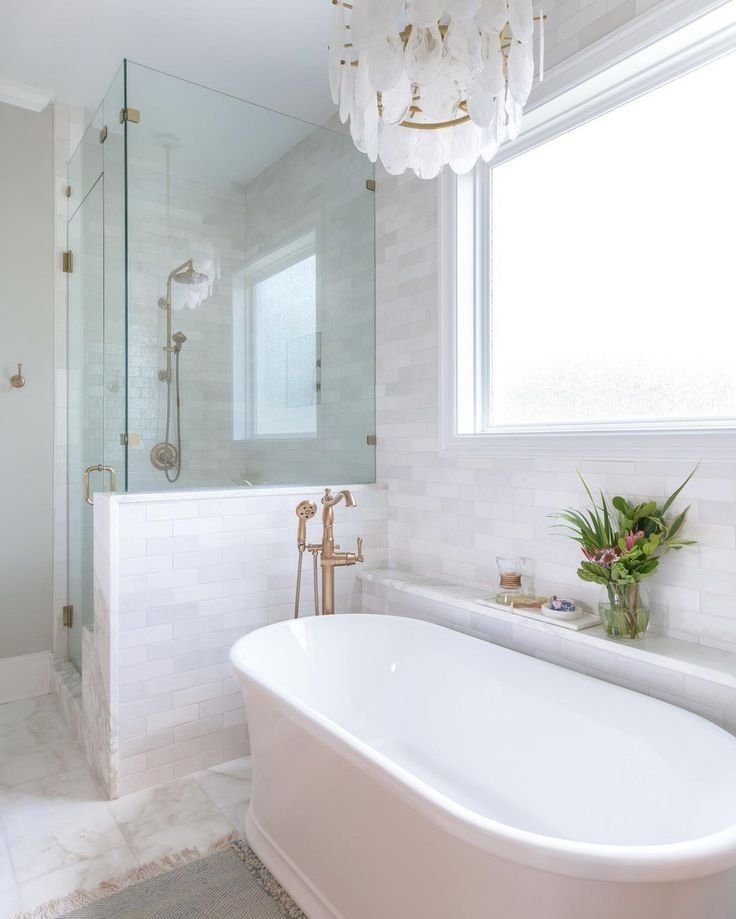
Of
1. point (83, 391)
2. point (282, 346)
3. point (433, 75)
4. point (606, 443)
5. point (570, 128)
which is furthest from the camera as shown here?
point (83, 391)

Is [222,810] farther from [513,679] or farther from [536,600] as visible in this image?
[536,600]

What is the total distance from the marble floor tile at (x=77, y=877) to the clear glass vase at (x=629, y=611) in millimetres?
1629

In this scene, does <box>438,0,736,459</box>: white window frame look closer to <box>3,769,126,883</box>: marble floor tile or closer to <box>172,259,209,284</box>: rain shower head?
<box>172,259,209,284</box>: rain shower head

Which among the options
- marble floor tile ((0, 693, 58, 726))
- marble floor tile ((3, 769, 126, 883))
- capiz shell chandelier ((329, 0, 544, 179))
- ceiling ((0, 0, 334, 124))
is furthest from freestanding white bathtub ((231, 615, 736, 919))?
ceiling ((0, 0, 334, 124))

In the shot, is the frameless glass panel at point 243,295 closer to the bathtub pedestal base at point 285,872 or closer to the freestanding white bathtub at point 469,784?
the freestanding white bathtub at point 469,784

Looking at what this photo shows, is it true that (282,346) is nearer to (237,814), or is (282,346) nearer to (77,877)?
(237,814)

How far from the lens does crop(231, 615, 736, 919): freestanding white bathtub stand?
3.32 ft

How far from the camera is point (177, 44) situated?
285 cm

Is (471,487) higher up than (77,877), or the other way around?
(471,487)

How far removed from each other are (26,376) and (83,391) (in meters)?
0.43

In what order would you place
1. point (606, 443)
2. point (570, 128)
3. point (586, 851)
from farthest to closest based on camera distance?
point (570, 128), point (606, 443), point (586, 851)

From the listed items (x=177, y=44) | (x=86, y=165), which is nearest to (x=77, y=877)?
(x=86, y=165)

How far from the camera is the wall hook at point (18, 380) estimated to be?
3.10m

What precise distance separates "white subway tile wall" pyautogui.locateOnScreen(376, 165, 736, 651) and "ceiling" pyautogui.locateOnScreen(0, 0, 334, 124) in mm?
686
